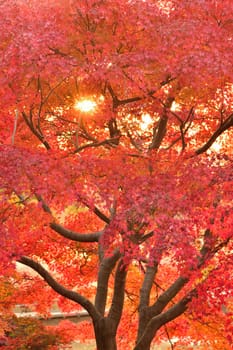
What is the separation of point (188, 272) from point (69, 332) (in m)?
7.23

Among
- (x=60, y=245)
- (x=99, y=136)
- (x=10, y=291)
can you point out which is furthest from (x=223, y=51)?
(x=10, y=291)

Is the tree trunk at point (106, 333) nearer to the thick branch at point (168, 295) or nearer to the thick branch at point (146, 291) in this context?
the thick branch at point (146, 291)

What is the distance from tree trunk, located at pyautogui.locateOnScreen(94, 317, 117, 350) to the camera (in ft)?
40.4

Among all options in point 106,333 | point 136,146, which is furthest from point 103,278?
point 136,146

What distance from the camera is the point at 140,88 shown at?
34.4ft

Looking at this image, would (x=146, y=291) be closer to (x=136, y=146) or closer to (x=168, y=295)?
(x=168, y=295)

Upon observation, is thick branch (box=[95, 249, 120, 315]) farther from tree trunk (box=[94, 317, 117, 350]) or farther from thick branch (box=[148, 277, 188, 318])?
thick branch (box=[148, 277, 188, 318])

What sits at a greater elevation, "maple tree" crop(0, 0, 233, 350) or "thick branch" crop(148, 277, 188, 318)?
"maple tree" crop(0, 0, 233, 350)

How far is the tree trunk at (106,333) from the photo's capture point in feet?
40.4

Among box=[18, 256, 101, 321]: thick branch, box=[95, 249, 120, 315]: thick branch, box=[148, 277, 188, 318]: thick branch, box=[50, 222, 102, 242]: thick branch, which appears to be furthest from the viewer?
box=[95, 249, 120, 315]: thick branch

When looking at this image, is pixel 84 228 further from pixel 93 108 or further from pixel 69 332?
pixel 93 108

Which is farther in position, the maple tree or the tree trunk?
the tree trunk

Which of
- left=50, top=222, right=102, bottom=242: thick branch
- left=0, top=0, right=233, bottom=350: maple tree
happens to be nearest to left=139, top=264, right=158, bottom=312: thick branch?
left=0, top=0, right=233, bottom=350: maple tree

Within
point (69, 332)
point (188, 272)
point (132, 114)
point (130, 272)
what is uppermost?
point (132, 114)
